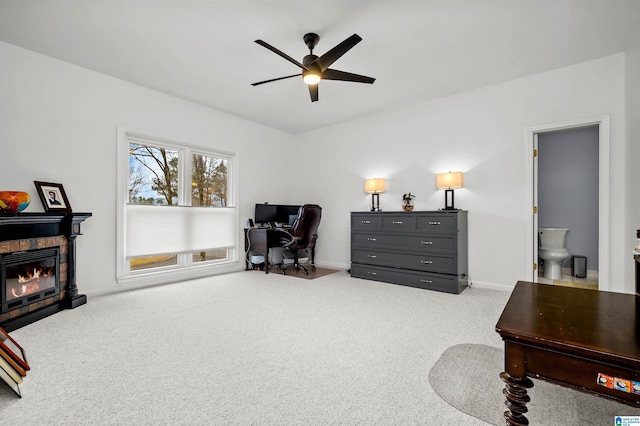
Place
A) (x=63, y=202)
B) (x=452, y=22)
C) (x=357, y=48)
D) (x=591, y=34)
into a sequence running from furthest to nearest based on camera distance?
(x=63, y=202), (x=357, y=48), (x=591, y=34), (x=452, y=22)

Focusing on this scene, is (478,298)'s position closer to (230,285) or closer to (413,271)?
(413,271)

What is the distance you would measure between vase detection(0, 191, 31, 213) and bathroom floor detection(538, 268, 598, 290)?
247 inches

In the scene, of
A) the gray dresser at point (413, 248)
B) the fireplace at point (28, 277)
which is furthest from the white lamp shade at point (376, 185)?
the fireplace at point (28, 277)

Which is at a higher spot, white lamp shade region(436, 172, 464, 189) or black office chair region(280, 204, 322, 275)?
white lamp shade region(436, 172, 464, 189)

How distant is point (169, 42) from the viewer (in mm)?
2953

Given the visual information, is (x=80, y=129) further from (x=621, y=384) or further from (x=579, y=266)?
(x=579, y=266)

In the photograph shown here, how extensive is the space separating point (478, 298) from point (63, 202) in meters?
4.94

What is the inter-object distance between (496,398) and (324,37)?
3140mm

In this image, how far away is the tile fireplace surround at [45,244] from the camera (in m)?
2.56

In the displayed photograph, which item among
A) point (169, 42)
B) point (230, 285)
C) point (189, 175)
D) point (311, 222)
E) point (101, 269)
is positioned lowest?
point (230, 285)

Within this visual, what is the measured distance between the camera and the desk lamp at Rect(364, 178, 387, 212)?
4.83 meters

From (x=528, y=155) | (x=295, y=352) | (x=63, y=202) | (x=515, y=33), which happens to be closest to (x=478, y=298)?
(x=528, y=155)

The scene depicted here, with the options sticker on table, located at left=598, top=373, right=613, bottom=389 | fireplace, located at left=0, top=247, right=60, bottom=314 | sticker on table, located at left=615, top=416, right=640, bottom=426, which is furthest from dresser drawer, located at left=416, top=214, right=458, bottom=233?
fireplace, located at left=0, top=247, right=60, bottom=314

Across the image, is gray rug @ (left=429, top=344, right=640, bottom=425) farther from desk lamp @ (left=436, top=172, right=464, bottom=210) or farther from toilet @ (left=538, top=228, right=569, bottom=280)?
toilet @ (left=538, top=228, right=569, bottom=280)
